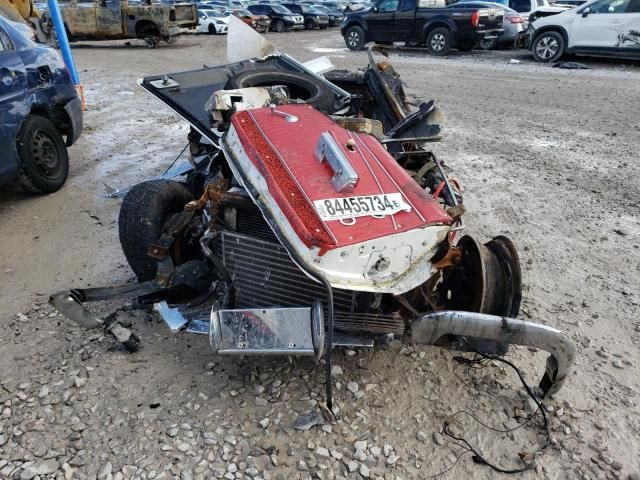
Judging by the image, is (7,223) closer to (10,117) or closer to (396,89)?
(10,117)

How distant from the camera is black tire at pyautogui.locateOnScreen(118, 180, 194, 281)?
2.88m

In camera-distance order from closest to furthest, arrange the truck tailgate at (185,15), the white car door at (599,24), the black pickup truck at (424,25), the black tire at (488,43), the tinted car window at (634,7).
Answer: the tinted car window at (634,7) → the white car door at (599,24) → the black pickup truck at (424,25) → the black tire at (488,43) → the truck tailgate at (185,15)

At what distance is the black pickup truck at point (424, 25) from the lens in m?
12.5

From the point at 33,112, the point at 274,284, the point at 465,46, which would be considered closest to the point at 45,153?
the point at 33,112

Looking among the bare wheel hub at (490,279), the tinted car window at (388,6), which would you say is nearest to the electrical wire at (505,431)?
the bare wheel hub at (490,279)

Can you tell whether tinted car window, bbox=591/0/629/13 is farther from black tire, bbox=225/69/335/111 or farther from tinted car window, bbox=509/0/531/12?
black tire, bbox=225/69/335/111

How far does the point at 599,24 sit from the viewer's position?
34.6 feet

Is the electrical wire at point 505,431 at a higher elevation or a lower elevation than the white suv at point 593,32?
lower

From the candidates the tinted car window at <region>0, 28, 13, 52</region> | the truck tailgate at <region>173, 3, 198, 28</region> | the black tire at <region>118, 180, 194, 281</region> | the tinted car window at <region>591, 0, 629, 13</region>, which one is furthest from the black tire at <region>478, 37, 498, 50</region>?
the black tire at <region>118, 180, 194, 281</region>

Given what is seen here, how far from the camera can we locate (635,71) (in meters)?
10.4

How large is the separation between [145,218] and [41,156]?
2447mm

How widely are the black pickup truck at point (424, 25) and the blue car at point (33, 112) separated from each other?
10.4 meters

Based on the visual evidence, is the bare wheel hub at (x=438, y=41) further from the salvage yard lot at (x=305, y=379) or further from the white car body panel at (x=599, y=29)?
the salvage yard lot at (x=305, y=379)

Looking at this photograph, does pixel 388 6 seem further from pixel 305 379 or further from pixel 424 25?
pixel 305 379
